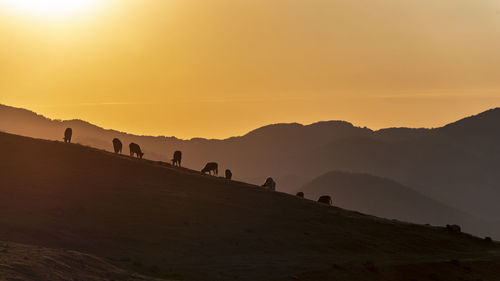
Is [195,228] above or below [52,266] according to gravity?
above

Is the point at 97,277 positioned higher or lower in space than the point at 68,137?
lower

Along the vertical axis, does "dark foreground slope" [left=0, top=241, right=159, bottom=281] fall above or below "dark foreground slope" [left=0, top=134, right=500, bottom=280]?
below

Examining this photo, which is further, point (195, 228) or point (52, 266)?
point (195, 228)

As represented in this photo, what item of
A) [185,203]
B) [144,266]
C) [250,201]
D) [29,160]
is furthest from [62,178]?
[144,266]

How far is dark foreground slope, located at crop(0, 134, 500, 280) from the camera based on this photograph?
3891 cm

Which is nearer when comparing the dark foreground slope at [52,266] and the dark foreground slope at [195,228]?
the dark foreground slope at [52,266]

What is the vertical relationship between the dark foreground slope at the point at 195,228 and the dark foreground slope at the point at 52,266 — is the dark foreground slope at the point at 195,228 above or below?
above

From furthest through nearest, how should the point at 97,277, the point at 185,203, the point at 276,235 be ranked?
the point at 185,203 < the point at 276,235 < the point at 97,277

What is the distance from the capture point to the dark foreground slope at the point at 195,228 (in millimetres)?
38906

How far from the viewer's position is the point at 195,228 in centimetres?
4697

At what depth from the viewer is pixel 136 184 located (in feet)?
188

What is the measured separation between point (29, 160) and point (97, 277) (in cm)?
3042

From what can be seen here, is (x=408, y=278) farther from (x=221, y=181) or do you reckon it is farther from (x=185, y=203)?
(x=221, y=181)

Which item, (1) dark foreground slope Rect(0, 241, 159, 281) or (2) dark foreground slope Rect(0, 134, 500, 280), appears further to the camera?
(2) dark foreground slope Rect(0, 134, 500, 280)
